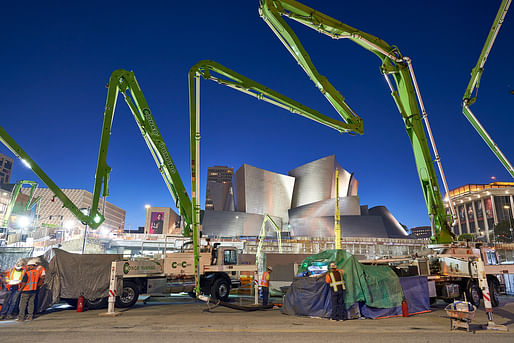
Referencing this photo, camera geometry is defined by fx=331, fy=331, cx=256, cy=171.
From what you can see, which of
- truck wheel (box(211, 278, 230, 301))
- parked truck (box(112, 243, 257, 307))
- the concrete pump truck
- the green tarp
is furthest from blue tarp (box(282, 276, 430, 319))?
truck wheel (box(211, 278, 230, 301))

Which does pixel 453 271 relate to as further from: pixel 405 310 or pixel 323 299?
pixel 323 299

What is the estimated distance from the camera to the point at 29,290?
1006 cm

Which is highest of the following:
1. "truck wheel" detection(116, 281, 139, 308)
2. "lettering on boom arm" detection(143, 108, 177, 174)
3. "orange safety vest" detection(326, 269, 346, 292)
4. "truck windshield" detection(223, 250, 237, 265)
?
"lettering on boom arm" detection(143, 108, 177, 174)

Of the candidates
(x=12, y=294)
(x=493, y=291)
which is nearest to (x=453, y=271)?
(x=493, y=291)

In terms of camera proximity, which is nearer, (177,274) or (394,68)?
(177,274)

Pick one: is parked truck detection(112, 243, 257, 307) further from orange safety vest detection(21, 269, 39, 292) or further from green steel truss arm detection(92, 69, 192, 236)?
orange safety vest detection(21, 269, 39, 292)

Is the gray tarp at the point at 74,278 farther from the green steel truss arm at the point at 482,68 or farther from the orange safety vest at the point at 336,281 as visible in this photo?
the green steel truss arm at the point at 482,68

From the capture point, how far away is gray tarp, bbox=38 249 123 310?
464 inches

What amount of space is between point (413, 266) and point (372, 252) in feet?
134

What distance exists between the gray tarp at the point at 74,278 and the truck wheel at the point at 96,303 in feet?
0.79

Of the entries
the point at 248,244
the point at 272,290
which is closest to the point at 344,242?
the point at 248,244

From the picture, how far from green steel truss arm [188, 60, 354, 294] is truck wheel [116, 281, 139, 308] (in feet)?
10.6

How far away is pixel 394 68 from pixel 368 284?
34.3 feet

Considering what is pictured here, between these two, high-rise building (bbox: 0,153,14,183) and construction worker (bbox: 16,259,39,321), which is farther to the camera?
high-rise building (bbox: 0,153,14,183)
